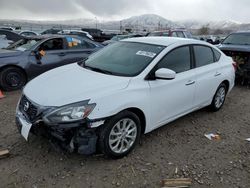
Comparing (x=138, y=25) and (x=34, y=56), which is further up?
(x=34, y=56)

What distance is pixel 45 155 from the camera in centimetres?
333

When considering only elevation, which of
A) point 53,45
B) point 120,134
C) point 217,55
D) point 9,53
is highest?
point 217,55

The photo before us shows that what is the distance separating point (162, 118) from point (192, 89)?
2.63 ft

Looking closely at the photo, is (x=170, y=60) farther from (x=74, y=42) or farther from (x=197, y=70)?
(x=74, y=42)

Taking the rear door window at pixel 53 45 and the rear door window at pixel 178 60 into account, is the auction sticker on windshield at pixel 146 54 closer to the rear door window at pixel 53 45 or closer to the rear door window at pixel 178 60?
the rear door window at pixel 178 60

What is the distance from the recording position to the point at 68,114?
2.81 metres

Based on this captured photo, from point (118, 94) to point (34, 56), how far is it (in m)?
4.15

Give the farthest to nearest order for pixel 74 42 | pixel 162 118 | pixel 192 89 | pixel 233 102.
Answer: pixel 74 42 → pixel 233 102 → pixel 192 89 → pixel 162 118

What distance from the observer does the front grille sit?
9.77ft

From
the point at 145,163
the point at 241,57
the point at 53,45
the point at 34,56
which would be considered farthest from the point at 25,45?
the point at 241,57

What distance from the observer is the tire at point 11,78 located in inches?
239

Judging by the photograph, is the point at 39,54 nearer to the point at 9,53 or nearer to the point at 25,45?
the point at 25,45

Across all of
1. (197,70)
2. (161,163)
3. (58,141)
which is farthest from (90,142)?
(197,70)

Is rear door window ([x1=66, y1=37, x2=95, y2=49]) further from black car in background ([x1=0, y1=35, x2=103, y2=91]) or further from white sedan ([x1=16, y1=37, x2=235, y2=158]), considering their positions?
white sedan ([x1=16, y1=37, x2=235, y2=158])
